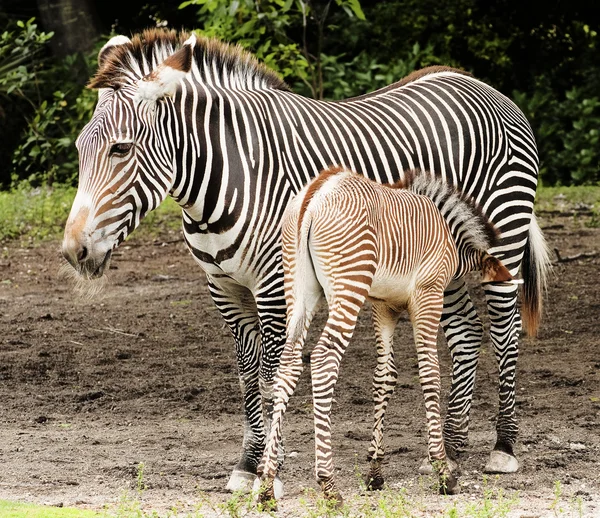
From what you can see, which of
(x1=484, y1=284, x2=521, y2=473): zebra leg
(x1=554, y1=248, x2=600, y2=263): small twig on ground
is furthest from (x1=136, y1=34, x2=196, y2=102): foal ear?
(x1=554, y1=248, x2=600, y2=263): small twig on ground

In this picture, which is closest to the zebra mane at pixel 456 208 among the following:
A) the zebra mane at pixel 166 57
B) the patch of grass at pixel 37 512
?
the zebra mane at pixel 166 57

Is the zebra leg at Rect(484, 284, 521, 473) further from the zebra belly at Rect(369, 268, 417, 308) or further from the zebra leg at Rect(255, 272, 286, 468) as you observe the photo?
the zebra leg at Rect(255, 272, 286, 468)

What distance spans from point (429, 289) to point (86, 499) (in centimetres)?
201

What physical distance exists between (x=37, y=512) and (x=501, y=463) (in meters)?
2.69

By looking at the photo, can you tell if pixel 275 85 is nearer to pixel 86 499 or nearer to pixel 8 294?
pixel 86 499

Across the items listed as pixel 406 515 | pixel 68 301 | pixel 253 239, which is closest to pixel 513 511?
pixel 406 515

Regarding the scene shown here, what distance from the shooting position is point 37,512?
4289 millimetres

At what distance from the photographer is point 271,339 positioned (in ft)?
17.4

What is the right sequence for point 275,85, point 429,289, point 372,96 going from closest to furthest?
1. point 429,289
2. point 275,85
3. point 372,96

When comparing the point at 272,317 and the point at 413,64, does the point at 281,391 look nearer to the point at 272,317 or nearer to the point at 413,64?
the point at 272,317

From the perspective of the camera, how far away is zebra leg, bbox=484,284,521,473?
5973 mm

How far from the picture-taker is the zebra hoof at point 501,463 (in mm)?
5746

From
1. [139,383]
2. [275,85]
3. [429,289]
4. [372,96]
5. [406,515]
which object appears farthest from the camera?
[139,383]

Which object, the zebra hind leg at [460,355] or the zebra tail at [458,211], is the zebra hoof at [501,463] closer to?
the zebra hind leg at [460,355]
